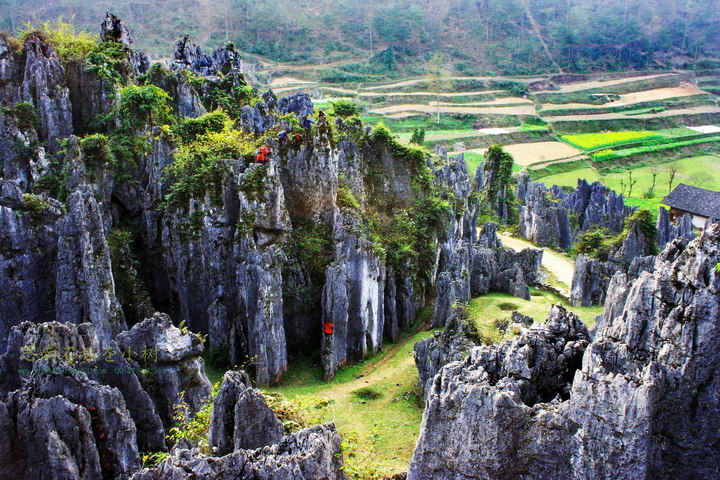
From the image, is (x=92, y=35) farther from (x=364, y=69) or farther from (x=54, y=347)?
(x=364, y=69)

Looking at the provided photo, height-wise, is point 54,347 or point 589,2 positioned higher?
point 589,2

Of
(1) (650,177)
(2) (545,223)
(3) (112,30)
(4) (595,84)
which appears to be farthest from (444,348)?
(4) (595,84)

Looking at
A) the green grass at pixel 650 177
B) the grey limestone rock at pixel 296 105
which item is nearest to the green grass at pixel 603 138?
the green grass at pixel 650 177

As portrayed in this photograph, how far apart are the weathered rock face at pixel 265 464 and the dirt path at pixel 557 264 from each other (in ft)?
75.6

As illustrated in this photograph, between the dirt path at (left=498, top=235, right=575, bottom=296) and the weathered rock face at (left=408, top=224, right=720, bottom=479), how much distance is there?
20589 mm

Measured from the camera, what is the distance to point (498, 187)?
45.3 metres

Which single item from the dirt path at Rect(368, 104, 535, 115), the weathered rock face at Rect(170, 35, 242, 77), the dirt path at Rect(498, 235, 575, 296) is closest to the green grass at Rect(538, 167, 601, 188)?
the dirt path at Rect(368, 104, 535, 115)

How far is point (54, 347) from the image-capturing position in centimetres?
1095

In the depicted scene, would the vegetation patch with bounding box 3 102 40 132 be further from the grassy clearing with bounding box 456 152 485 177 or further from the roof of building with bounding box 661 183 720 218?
the grassy clearing with bounding box 456 152 485 177

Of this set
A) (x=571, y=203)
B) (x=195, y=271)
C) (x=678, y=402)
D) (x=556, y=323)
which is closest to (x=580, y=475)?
(x=678, y=402)

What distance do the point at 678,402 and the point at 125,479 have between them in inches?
386

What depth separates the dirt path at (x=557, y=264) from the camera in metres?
30.1

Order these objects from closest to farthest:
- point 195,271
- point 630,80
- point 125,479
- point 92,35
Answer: point 125,479, point 195,271, point 92,35, point 630,80

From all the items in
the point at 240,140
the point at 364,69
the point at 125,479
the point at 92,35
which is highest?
the point at 364,69
